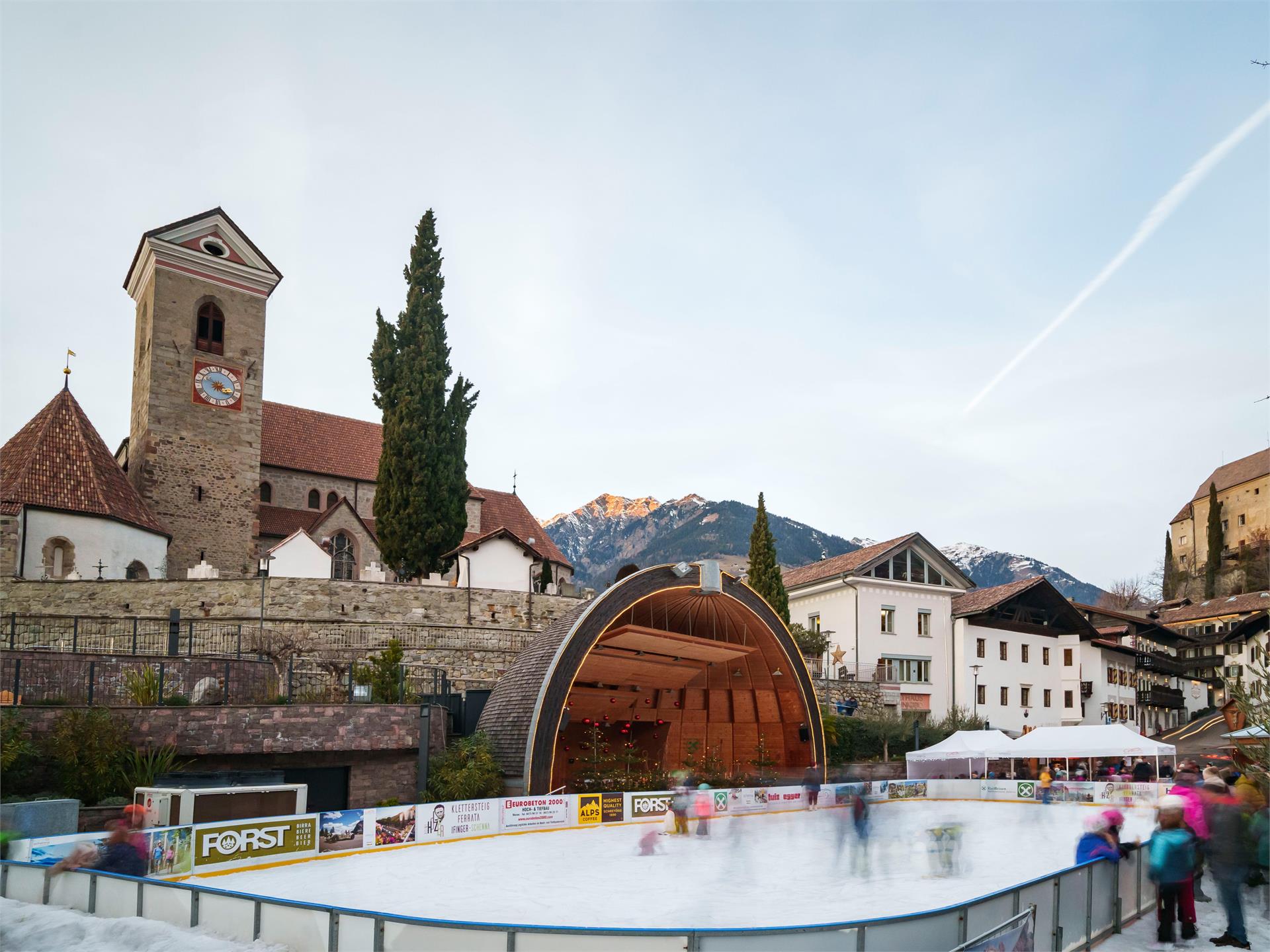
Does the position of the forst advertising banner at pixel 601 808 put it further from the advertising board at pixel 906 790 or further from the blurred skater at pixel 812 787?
the advertising board at pixel 906 790

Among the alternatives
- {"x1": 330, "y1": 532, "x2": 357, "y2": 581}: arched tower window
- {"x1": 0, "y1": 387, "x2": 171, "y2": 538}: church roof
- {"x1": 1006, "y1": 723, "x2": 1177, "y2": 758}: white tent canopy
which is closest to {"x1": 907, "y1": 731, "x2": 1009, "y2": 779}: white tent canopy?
{"x1": 1006, "y1": 723, "x2": 1177, "y2": 758}: white tent canopy

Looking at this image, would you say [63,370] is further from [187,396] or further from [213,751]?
[213,751]

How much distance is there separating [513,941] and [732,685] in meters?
27.6

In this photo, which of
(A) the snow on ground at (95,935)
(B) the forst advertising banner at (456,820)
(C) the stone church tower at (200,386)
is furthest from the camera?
(C) the stone church tower at (200,386)

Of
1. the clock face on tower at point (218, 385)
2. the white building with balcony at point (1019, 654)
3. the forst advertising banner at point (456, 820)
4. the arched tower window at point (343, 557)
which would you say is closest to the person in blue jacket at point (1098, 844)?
the forst advertising banner at point (456, 820)

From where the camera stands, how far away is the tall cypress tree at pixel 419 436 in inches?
1583

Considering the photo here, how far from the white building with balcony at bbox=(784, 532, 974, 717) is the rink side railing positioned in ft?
113

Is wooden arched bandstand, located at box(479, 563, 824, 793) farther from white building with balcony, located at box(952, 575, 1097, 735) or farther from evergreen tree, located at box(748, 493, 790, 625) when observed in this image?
white building with balcony, located at box(952, 575, 1097, 735)

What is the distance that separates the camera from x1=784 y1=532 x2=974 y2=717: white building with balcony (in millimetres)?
46875

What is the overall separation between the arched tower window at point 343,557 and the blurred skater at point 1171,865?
39651 millimetres

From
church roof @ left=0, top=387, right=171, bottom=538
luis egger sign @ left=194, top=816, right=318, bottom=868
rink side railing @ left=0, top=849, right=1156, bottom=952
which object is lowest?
luis egger sign @ left=194, top=816, right=318, bottom=868

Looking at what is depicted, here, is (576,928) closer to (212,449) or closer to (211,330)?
(212,449)

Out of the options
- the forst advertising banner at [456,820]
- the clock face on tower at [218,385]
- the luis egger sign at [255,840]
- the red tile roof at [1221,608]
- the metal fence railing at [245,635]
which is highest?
the clock face on tower at [218,385]

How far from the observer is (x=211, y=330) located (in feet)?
154
